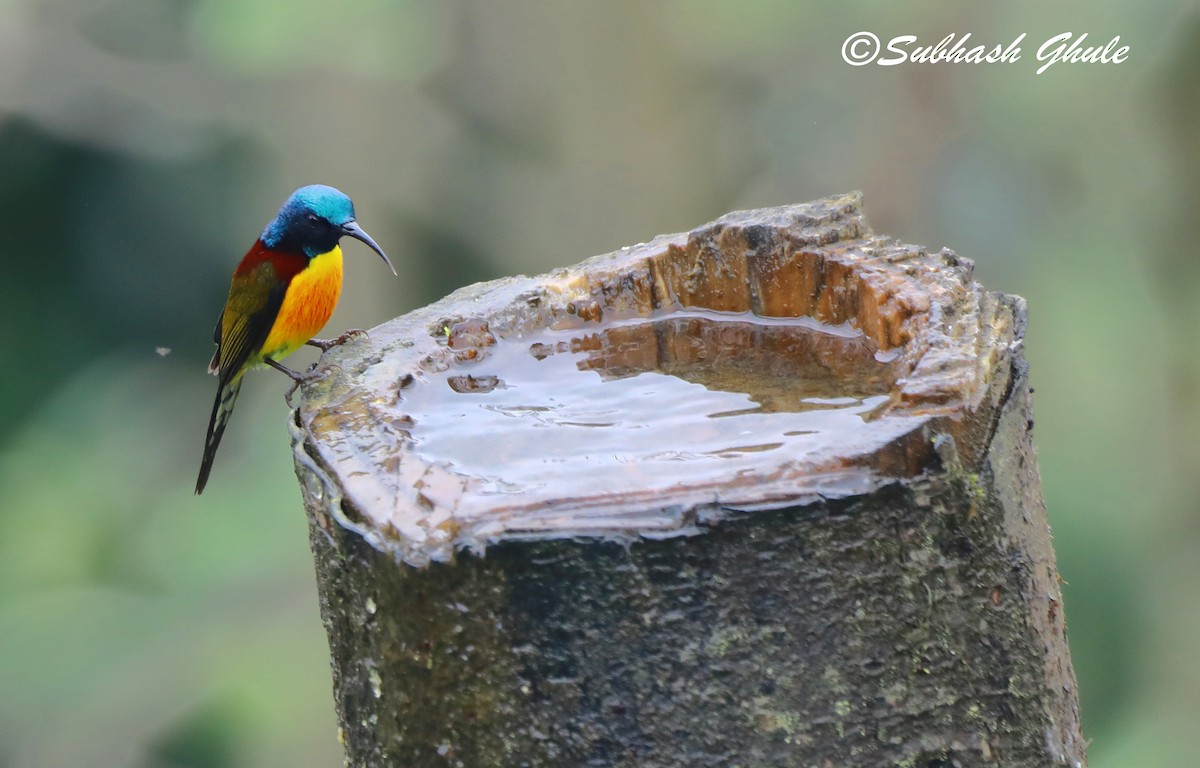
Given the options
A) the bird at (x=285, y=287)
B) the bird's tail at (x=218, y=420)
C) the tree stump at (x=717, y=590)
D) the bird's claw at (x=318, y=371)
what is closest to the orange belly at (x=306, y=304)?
the bird at (x=285, y=287)

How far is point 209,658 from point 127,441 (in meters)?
1.28

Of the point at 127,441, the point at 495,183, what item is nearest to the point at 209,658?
the point at 127,441

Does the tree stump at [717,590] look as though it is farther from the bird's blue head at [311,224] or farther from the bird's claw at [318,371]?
the bird's blue head at [311,224]

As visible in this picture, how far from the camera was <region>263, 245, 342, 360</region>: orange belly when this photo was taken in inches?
117

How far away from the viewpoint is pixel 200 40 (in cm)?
628

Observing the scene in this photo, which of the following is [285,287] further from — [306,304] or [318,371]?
[318,371]

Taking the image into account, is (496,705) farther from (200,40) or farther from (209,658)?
(200,40)

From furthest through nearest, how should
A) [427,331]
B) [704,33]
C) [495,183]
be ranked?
[495,183] → [704,33] → [427,331]

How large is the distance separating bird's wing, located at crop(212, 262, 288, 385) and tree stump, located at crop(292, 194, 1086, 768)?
1.28 metres

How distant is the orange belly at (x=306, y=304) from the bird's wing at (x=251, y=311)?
0.02 meters

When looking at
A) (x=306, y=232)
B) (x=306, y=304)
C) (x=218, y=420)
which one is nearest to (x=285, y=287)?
(x=306, y=304)

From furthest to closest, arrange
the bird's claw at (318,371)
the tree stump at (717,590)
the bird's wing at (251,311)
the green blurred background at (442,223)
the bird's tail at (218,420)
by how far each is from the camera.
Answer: the green blurred background at (442,223), the bird's tail at (218,420), the bird's wing at (251,311), the bird's claw at (318,371), the tree stump at (717,590)

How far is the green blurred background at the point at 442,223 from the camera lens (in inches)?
219

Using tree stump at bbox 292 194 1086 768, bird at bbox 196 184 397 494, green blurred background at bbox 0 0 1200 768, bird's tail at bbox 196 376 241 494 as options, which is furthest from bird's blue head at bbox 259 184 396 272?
green blurred background at bbox 0 0 1200 768
